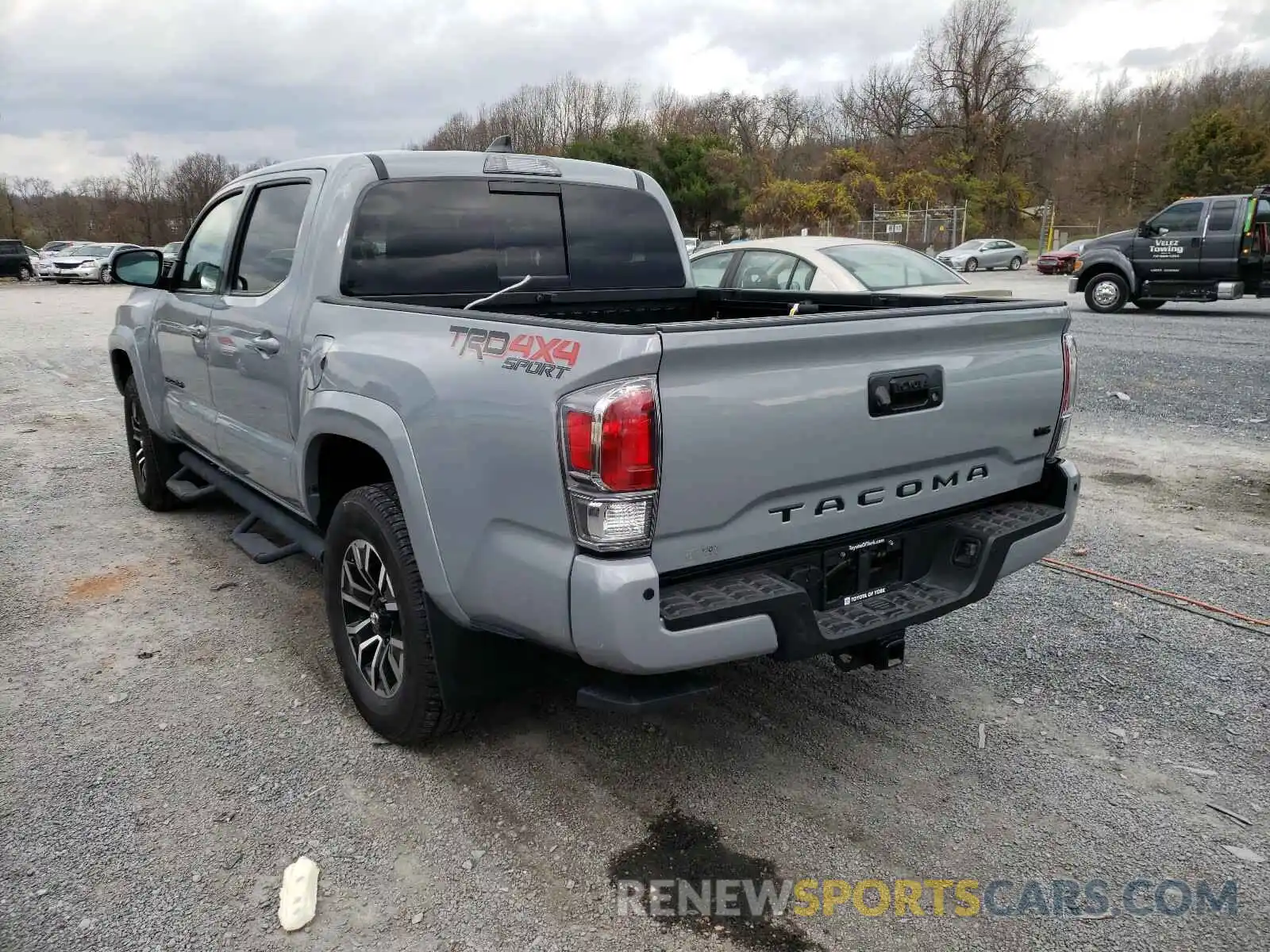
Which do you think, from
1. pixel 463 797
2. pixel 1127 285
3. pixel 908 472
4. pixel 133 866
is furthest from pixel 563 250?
pixel 1127 285

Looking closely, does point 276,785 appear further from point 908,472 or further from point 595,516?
point 908,472

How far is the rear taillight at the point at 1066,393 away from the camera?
338cm

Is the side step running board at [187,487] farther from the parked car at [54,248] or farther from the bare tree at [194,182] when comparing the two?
the bare tree at [194,182]

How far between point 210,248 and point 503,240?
6.07 feet

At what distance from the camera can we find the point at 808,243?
390 inches

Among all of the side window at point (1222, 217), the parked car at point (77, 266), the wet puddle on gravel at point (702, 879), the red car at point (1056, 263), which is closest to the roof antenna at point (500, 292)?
the wet puddle on gravel at point (702, 879)

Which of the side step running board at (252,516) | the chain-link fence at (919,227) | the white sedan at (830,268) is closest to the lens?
the side step running board at (252,516)

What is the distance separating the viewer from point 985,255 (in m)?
36.8

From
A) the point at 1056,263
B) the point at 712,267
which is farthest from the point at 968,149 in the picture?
the point at 712,267

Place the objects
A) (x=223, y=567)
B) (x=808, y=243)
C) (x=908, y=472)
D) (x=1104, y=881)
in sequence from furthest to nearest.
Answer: (x=808, y=243)
(x=223, y=567)
(x=908, y=472)
(x=1104, y=881)

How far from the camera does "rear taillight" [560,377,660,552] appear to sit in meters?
2.35

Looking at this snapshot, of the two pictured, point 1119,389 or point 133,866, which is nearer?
point 133,866

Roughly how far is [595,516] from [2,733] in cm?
262

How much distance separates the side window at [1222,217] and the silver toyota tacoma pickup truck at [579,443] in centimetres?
1452
